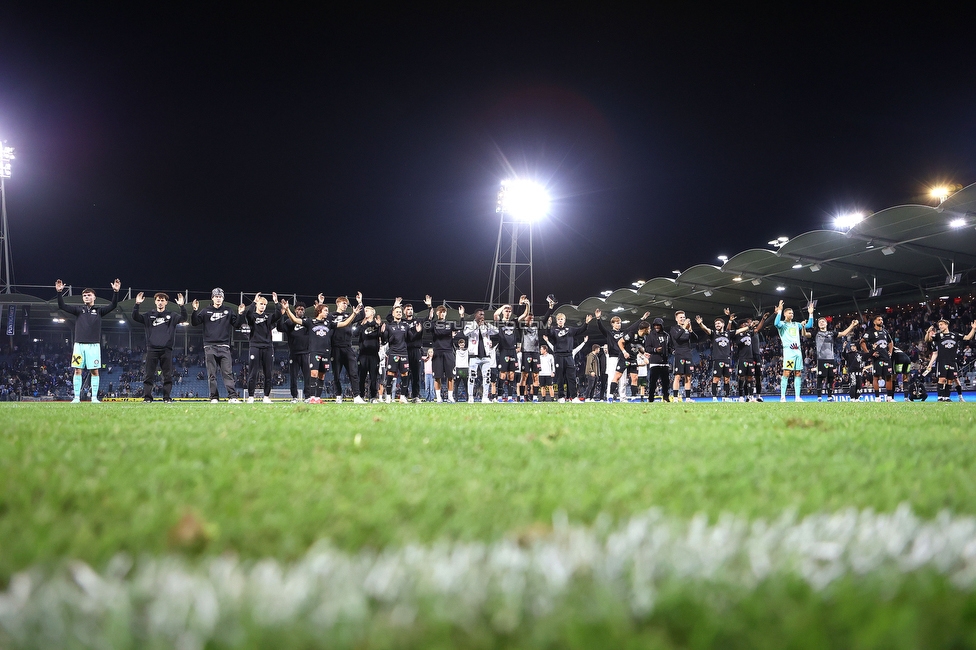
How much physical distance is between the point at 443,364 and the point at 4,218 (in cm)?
2424

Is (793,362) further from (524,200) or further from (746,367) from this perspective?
(524,200)

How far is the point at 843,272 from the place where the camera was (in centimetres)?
2206

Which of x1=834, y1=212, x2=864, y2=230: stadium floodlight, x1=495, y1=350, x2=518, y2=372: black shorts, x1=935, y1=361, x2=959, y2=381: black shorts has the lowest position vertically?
x1=935, y1=361, x2=959, y2=381: black shorts

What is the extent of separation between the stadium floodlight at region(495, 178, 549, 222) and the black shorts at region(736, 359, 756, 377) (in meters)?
13.1

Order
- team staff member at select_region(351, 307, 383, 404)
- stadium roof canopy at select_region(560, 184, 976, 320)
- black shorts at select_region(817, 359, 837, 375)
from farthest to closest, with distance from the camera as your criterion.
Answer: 1. stadium roof canopy at select_region(560, 184, 976, 320)
2. black shorts at select_region(817, 359, 837, 375)
3. team staff member at select_region(351, 307, 383, 404)

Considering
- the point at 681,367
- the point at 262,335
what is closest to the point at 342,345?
the point at 262,335

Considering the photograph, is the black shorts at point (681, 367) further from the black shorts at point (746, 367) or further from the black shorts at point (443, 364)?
the black shorts at point (443, 364)

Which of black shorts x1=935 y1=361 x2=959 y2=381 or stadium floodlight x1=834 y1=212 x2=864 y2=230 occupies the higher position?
stadium floodlight x1=834 y1=212 x2=864 y2=230

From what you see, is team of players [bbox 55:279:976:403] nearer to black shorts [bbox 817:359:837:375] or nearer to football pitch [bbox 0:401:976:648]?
black shorts [bbox 817:359:837:375]

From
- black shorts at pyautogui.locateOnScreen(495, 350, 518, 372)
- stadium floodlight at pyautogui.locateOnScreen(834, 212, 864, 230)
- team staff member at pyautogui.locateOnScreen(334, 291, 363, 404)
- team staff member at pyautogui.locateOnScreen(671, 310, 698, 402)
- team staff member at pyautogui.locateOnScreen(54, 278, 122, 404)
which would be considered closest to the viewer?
team staff member at pyautogui.locateOnScreen(54, 278, 122, 404)

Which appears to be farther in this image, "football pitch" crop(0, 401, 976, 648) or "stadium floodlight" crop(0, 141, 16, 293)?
"stadium floodlight" crop(0, 141, 16, 293)

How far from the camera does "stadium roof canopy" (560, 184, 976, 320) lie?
54.1ft

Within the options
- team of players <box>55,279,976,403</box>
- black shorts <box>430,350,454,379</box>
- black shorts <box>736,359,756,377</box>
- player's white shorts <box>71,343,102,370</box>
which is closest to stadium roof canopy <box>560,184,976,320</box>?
team of players <box>55,279,976,403</box>

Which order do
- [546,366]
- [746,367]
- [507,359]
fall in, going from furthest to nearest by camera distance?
[507,359] < [546,366] < [746,367]
